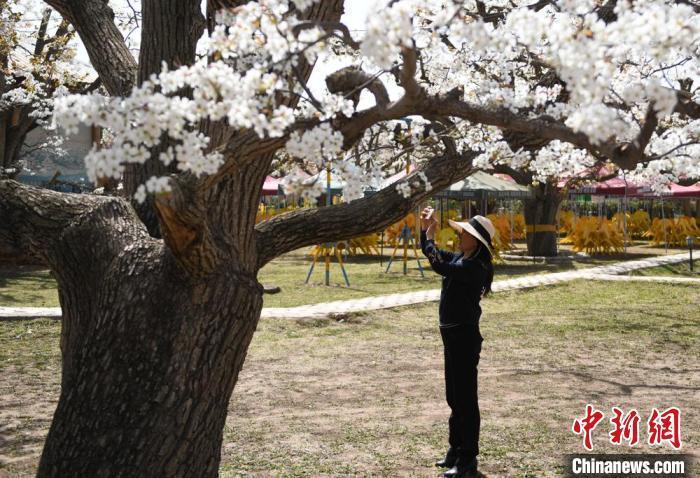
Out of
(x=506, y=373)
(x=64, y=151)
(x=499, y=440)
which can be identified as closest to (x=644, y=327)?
(x=506, y=373)

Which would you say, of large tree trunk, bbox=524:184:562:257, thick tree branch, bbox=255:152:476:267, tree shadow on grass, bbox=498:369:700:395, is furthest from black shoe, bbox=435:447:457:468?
large tree trunk, bbox=524:184:562:257

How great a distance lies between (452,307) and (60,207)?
2407mm

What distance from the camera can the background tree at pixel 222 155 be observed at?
2.65 m

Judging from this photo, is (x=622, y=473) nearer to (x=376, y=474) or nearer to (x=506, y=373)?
(x=376, y=474)

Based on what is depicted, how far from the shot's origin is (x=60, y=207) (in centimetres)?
449

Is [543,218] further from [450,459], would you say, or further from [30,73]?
[450,459]

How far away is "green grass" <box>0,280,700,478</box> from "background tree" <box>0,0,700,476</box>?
1.57 meters

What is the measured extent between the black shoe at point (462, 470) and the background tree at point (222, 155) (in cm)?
159

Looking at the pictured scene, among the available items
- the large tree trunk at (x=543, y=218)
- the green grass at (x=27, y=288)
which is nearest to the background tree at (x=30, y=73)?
the green grass at (x=27, y=288)

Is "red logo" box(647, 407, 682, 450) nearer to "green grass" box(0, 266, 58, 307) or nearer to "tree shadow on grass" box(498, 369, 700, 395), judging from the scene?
"tree shadow on grass" box(498, 369, 700, 395)

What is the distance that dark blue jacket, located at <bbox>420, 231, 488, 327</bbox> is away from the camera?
5.18 metres

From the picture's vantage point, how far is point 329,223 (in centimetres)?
483

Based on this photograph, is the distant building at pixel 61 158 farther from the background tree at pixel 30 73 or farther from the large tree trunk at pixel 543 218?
the large tree trunk at pixel 543 218

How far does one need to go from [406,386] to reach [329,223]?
3.41m
